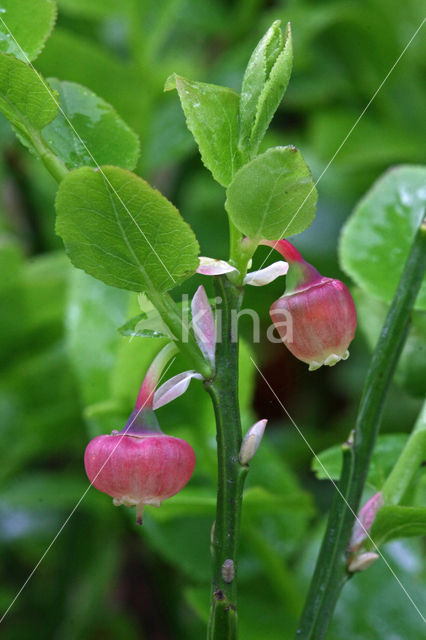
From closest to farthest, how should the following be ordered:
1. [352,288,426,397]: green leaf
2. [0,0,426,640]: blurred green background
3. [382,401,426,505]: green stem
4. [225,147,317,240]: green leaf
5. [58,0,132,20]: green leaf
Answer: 1. [225,147,317,240]: green leaf
2. [382,401,426,505]: green stem
3. [352,288,426,397]: green leaf
4. [0,0,426,640]: blurred green background
5. [58,0,132,20]: green leaf

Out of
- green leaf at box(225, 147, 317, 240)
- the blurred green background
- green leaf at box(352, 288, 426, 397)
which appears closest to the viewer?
green leaf at box(225, 147, 317, 240)

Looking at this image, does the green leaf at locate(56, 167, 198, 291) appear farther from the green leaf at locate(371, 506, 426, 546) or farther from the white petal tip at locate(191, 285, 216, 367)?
the green leaf at locate(371, 506, 426, 546)

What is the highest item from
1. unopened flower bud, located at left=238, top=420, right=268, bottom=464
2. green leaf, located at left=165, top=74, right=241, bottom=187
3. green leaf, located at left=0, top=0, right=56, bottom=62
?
green leaf, located at left=0, top=0, right=56, bottom=62

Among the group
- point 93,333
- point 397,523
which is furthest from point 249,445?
point 93,333

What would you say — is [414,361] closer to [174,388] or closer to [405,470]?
[405,470]

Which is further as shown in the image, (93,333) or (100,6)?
(100,6)

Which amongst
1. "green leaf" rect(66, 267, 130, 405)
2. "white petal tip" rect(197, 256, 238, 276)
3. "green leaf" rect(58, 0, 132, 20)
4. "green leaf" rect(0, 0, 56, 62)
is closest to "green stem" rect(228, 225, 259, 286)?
"white petal tip" rect(197, 256, 238, 276)
